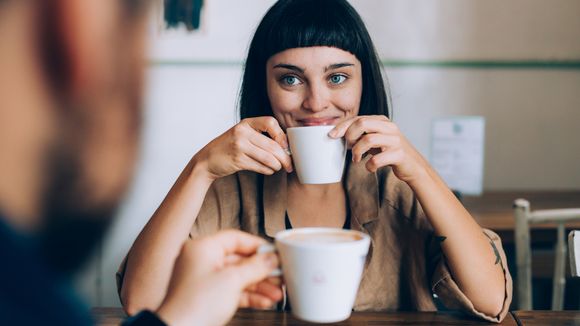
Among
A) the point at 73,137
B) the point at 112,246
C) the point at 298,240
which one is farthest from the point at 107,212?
the point at 112,246

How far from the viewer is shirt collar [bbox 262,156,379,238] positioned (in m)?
1.23

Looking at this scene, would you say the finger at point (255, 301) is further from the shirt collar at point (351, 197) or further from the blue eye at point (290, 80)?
the blue eye at point (290, 80)

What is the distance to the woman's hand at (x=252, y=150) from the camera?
1.02m

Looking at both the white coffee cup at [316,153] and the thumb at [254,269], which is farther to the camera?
the white coffee cup at [316,153]

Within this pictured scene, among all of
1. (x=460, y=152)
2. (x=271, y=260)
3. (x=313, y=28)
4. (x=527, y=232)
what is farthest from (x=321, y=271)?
(x=460, y=152)

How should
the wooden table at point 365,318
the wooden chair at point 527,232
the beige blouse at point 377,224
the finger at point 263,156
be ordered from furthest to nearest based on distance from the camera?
the wooden chair at point 527,232, the beige blouse at point 377,224, the finger at point 263,156, the wooden table at point 365,318

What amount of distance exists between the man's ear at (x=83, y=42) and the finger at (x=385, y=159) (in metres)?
0.62

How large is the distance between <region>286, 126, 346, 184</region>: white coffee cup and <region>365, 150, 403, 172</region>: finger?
6 cm

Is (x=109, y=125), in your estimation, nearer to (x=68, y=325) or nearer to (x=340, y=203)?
(x=68, y=325)

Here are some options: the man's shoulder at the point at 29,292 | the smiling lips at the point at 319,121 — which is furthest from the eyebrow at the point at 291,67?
the man's shoulder at the point at 29,292

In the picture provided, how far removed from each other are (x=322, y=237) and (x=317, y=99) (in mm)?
540

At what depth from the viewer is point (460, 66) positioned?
8.24ft

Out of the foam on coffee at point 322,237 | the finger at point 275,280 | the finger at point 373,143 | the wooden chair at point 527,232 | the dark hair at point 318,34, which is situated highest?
the dark hair at point 318,34

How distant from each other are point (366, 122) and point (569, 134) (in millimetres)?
1971
